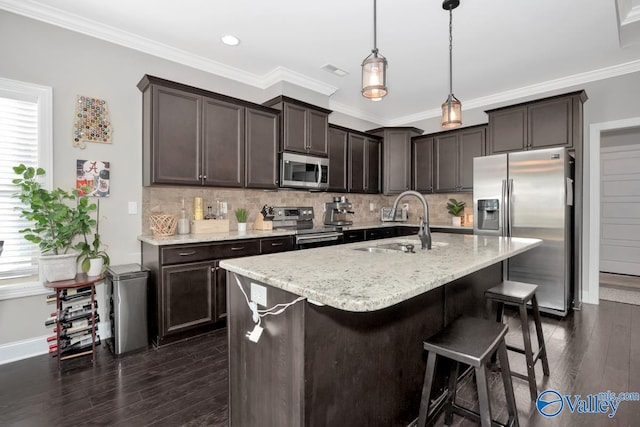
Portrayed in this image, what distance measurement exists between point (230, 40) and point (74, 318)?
9.49 ft

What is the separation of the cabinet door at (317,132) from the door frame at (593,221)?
3.35 meters

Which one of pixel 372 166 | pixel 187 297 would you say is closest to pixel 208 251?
pixel 187 297

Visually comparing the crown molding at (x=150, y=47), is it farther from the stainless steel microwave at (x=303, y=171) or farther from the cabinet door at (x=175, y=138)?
the stainless steel microwave at (x=303, y=171)

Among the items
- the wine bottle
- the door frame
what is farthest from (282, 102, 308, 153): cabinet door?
the door frame

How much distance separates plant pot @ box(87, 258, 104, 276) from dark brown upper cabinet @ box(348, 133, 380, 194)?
3382mm

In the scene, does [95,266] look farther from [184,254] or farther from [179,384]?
[179,384]

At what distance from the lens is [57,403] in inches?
75.8

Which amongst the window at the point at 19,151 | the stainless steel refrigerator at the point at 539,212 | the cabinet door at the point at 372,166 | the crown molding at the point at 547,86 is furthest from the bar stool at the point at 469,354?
the crown molding at the point at 547,86

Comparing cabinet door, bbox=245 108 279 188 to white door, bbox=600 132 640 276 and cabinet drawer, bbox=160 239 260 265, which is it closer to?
cabinet drawer, bbox=160 239 260 265

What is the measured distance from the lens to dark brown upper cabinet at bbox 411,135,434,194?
17.0 ft

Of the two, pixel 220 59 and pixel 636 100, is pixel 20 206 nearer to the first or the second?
pixel 220 59

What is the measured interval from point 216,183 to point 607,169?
273 inches

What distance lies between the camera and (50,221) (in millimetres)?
2395

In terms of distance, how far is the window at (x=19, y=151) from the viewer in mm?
2484
